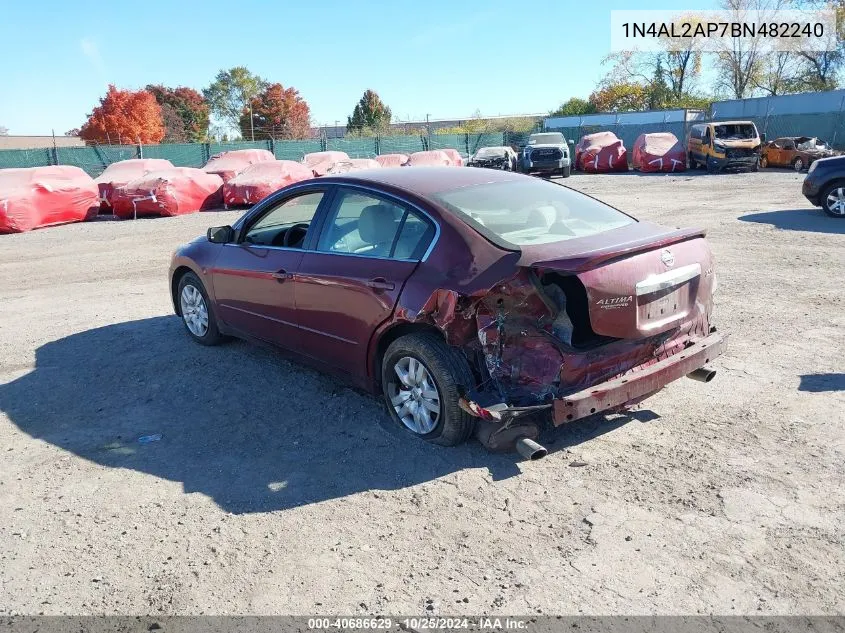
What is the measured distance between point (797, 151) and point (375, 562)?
1152 inches

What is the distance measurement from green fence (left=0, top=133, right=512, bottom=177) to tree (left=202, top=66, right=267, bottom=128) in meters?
43.3

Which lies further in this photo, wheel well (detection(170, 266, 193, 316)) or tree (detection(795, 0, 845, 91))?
tree (detection(795, 0, 845, 91))

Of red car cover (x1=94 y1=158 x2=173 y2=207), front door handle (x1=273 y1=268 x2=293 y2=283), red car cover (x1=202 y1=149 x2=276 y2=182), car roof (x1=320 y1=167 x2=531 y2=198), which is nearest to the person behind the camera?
car roof (x1=320 y1=167 x2=531 y2=198)

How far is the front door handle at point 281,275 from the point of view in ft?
17.0

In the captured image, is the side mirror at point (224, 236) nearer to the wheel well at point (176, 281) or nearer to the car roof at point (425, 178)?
the wheel well at point (176, 281)

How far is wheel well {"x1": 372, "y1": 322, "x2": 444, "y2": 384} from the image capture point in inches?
168

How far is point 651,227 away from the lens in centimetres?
466

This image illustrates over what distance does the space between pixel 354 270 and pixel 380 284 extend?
322 mm

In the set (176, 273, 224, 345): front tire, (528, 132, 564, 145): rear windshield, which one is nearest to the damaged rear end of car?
(176, 273, 224, 345): front tire

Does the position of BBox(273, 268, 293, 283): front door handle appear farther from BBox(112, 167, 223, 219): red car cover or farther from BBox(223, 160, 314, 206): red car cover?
BBox(112, 167, 223, 219): red car cover

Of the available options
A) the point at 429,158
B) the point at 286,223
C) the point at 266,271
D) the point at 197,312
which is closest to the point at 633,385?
the point at 266,271

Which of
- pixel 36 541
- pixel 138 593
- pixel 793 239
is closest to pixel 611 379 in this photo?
pixel 138 593

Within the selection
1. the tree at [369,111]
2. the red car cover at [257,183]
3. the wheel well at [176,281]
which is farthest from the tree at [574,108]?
the wheel well at [176,281]

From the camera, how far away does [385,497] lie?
3.82 metres
